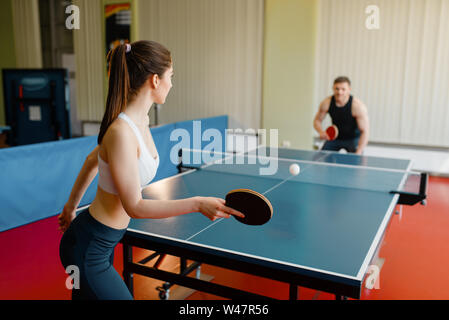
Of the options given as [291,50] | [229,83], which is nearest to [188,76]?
[229,83]

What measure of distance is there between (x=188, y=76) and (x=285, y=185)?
19.0 ft

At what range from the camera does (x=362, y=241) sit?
78.3 inches

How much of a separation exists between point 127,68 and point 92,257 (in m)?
0.64

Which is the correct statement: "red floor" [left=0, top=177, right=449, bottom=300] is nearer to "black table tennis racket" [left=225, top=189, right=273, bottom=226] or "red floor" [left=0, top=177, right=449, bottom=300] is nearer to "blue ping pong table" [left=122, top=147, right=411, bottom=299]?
"blue ping pong table" [left=122, top=147, right=411, bottom=299]

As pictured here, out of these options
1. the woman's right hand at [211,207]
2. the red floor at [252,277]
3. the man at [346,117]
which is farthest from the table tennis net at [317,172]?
the woman's right hand at [211,207]

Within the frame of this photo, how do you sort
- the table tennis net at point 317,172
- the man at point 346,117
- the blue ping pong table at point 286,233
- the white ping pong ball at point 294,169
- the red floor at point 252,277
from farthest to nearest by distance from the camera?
the man at point 346,117
the white ping pong ball at point 294,169
the table tennis net at point 317,172
the red floor at point 252,277
the blue ping pong table at point 286,233

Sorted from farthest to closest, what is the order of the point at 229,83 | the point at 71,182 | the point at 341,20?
the point at 229,83 < the point at 341,20 < the point at 71,182

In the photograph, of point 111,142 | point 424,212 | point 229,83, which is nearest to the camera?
point 111,142

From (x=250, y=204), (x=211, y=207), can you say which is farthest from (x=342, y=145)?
(x=211, y=207)

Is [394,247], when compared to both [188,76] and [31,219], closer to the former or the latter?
[31,219]

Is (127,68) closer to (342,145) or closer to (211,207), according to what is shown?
(211,207)

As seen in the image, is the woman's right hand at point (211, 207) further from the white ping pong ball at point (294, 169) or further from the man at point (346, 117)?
the man at point (346, 117)

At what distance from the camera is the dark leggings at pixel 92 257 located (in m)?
1.42

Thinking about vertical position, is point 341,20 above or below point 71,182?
above
